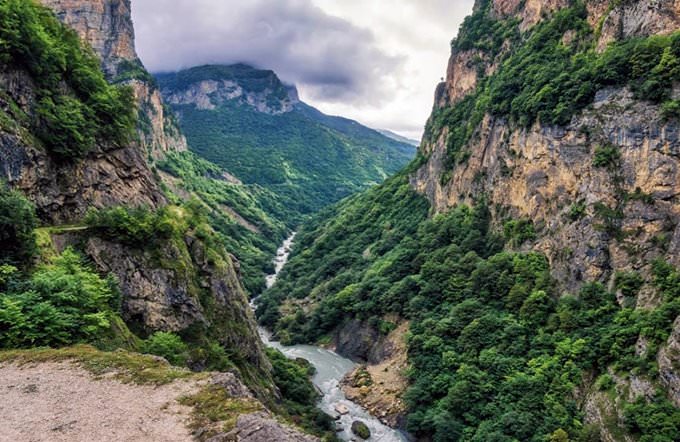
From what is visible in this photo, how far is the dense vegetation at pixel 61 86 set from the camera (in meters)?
29.8

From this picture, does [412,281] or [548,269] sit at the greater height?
[548,269]

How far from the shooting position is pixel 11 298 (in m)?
17.6

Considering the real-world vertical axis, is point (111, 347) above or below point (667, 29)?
below

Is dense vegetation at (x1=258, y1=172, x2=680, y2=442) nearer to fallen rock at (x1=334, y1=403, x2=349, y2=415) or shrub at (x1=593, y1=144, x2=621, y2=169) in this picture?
fallen rock at (x1=334, y1=403, x2=349, y2=415)

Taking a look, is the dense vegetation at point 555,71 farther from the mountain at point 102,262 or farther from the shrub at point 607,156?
the mountain at point 102,262

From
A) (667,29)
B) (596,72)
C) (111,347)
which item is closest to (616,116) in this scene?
(596,72)

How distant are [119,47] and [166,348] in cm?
13970

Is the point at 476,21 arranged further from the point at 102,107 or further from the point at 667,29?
the point at 102,107

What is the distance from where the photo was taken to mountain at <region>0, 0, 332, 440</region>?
659 inches

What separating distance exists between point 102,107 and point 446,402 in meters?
40.4

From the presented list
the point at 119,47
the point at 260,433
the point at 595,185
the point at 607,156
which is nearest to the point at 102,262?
the point at 260,433

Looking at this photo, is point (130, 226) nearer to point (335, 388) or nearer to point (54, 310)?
point (54, 310)

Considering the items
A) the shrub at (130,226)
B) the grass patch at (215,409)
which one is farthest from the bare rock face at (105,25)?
the grass patch at (215,409)

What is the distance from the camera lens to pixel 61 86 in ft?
111
